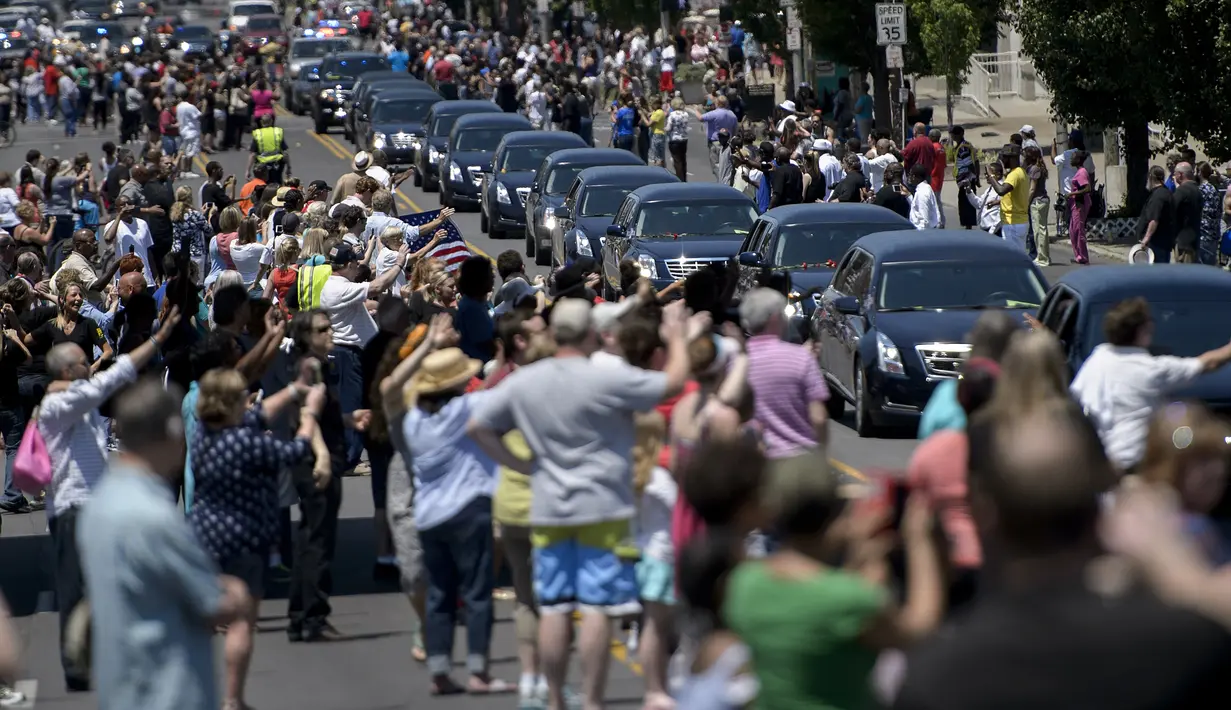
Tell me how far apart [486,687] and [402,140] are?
3252 centimetres

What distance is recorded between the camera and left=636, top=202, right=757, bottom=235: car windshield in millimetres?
23625

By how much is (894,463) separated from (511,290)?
3.42 m

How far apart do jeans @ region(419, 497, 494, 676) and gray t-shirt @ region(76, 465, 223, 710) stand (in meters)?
2.70

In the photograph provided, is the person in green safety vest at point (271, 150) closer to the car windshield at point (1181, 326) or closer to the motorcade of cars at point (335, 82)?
the car windshield at point (1181, 326)

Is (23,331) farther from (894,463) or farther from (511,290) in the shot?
(894,463)

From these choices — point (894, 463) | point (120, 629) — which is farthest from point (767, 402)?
point (894, 463)

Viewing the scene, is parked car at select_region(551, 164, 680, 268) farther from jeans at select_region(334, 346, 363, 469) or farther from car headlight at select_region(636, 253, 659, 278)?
jeans at select_region(334, 346, 363, 469)

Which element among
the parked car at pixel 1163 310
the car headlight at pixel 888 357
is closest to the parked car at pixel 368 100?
the car headlight at pixel 888 357

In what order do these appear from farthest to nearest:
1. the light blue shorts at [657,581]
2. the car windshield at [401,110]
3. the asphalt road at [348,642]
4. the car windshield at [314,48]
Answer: the car windshield at [314,48], the car windshield at [401,110], the asphalt road at [348,642], the light blue shorts at [657,581]

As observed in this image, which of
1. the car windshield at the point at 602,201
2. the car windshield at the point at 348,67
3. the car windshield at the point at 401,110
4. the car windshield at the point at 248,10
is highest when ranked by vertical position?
the car windshield at the point at 248,10

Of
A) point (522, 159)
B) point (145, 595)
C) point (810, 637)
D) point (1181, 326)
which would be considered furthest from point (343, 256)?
point (522, 159)

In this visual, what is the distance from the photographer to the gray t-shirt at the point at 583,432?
26.3 ft

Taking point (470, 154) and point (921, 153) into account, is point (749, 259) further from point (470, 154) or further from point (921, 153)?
point (470, 154)

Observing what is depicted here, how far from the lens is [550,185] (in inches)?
1155
